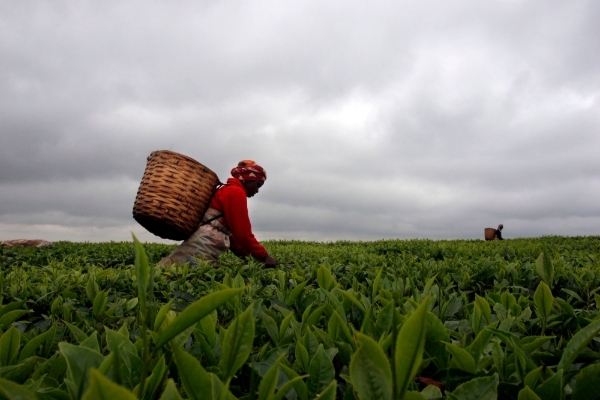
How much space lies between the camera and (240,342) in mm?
1009

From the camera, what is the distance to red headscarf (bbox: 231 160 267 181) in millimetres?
7230

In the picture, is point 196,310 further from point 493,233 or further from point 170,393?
point 493,233

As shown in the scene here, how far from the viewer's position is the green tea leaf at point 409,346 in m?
0.75

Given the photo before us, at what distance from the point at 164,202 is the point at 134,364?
5310mm

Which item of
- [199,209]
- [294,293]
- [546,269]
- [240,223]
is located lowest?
[294,293]

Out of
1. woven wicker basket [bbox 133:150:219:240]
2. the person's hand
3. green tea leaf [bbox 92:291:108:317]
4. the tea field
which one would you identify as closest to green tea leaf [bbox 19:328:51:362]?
the tea field

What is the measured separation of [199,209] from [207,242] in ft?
1.63

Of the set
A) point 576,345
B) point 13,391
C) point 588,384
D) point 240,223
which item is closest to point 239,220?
point 240,223

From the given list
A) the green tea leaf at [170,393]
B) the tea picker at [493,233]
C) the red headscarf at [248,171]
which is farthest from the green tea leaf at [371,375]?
the tea picker at [493,233]

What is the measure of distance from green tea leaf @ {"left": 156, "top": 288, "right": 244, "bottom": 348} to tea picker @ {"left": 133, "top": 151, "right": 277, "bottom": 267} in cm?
525

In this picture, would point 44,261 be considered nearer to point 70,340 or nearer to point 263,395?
point 70,340

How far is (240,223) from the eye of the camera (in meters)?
6.74

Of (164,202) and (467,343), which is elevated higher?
(164,202)

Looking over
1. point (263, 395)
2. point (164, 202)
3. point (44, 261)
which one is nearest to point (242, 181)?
point (164, 202)
